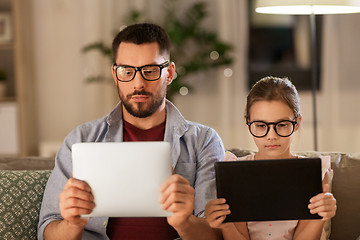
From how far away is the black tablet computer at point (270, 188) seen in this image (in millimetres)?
1662

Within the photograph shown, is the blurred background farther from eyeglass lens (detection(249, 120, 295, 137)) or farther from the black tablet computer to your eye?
the black tablet computer

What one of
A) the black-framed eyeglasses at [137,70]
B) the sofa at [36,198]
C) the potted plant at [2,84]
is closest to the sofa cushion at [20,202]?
the sofa at [36,198]

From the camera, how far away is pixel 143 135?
83.1 inches

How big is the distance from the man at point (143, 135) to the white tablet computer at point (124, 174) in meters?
0.25

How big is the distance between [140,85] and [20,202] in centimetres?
56

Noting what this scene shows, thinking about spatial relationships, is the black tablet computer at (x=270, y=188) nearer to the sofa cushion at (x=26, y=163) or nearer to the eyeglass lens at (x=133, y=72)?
the eyeglass lens at (x=133, y=72)

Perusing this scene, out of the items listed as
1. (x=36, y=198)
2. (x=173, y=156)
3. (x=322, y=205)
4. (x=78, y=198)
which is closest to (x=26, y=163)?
(x=36, y=198)

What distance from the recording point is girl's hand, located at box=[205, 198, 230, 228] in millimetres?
1672

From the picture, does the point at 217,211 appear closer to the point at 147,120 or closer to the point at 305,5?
the point at 147,120

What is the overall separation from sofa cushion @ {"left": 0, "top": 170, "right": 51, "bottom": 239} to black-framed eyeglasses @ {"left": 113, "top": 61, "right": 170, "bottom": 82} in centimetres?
48

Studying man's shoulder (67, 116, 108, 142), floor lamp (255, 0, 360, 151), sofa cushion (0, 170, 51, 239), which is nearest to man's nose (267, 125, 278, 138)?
man's shoulder (67, 116, 108, 142)

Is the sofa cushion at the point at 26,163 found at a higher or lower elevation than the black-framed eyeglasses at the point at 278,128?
lower

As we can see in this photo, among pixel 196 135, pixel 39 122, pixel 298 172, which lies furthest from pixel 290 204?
pixel 39 122

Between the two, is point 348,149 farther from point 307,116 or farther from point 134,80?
point 134,80
